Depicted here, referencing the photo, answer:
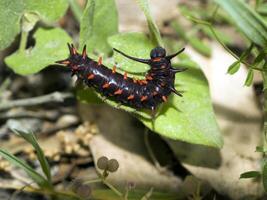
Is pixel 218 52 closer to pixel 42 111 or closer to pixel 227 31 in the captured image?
pixel 227 31

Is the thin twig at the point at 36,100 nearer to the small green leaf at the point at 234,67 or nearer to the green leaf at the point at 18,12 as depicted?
the green leaf at the point at 18,12

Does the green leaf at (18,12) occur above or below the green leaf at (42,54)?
above

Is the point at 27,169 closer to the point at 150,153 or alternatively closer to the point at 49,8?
the point at 150,153

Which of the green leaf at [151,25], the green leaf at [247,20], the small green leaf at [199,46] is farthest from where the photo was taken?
the small green leaf at [199,46]

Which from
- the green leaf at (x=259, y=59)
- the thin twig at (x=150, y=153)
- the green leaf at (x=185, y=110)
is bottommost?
the thin twig at (x=150, y=153)

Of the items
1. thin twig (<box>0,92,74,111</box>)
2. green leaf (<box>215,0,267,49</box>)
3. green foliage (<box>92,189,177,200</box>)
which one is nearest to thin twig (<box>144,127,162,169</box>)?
green foliage (<box>92,189,177,200</box>)

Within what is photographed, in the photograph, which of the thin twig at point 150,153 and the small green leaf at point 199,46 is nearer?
the thin twig at point 150,153

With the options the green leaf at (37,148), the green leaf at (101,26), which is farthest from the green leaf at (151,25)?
the green leaf at (37,148)
